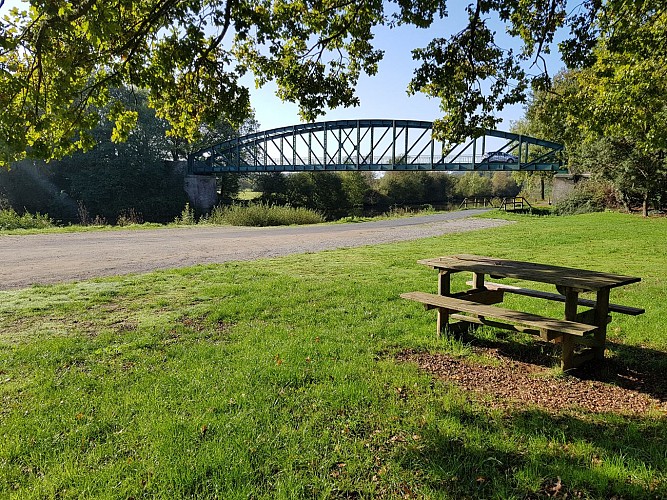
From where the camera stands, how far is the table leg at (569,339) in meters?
4.18

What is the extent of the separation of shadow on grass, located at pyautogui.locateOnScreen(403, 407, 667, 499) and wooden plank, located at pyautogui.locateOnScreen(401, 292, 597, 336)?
2.64ft

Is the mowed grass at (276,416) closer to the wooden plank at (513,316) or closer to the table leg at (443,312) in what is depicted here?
the table leg at (443,312)

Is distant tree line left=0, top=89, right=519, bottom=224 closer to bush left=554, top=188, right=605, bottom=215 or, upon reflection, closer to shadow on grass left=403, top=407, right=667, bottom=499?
bush left=554, top=188, right=605, bottom=215

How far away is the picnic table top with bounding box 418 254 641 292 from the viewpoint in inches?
170

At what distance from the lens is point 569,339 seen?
164 inches

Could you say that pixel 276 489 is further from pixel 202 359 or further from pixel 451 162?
pixel 451 162

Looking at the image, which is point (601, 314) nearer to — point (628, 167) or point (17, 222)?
point (17, 222)

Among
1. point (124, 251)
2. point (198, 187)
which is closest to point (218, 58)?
point (124, 251)

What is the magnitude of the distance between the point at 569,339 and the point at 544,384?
1.59ft

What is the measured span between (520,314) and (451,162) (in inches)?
1884

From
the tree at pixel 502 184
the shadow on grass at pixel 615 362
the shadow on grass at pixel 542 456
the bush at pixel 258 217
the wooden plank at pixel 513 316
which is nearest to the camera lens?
the shadow on grass at pixel 542 456

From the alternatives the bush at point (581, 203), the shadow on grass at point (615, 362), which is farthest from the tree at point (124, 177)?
the shadow on grass at point (615, 362)

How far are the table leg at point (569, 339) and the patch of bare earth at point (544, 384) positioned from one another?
0.12 meters

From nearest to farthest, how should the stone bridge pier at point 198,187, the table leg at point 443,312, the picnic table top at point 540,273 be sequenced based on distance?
the picnic table top at point 540,273
the table leg at point 443,312
the stone bridge pier at point 198,187
